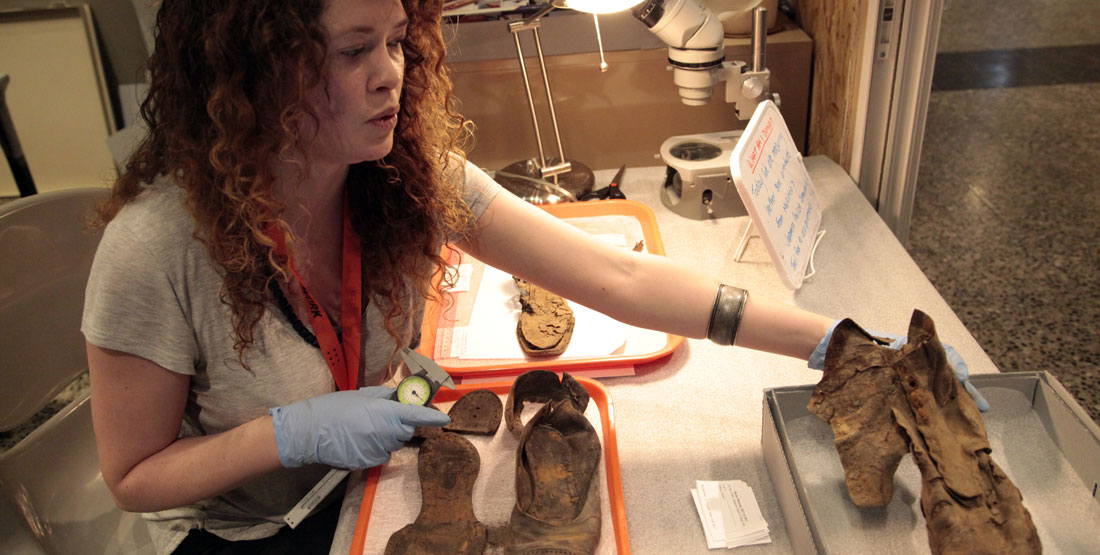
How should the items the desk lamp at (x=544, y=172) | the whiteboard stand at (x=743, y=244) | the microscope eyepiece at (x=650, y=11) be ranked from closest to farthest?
the microscope eyepiece at (x=650, y=11) → the whiteboard stand at (x=743, y=244) → the desk lamp at (x=544, y=172)

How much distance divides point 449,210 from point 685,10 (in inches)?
29.8

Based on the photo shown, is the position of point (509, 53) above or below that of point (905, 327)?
above

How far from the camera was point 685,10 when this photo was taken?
1606 mm

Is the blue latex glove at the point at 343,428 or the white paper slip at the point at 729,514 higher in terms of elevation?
the blue latex glove at the point at 343,428

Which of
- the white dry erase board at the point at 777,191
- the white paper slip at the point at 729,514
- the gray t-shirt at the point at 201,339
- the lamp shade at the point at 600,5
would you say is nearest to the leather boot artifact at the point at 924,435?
the white paper slip at the point at 729,514

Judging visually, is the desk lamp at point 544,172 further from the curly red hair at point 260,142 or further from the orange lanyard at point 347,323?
the orange lanyard at point 347,323

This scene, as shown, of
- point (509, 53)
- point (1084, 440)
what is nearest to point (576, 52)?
point (509, 53)

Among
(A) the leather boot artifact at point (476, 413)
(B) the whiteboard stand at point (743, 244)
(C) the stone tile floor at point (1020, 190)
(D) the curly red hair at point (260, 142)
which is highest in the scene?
(D) the curly red hair at point (260, 142)

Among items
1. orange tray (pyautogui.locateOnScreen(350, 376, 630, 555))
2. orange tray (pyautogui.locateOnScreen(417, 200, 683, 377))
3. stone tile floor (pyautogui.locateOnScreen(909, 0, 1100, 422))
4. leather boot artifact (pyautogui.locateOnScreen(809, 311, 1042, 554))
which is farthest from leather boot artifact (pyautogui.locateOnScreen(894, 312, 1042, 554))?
stone tile floor (pyautogui.locateOnScreen(909, 0, 1100, 422))

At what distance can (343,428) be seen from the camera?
111 centimetres

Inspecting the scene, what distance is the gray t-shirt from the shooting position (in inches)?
40.2

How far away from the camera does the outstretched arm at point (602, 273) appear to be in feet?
4.15

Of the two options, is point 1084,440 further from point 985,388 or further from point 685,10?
point 685,10

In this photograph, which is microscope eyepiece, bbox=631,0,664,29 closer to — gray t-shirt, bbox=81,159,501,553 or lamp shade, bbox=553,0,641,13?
lamp shade, bbox=553,0,641,13
